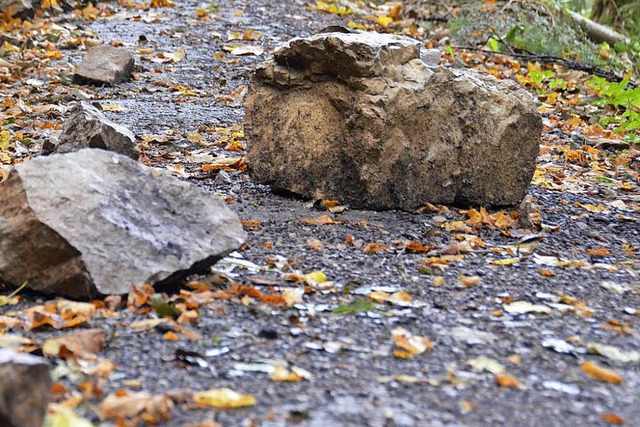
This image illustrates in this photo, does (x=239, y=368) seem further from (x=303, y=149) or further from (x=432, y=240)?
(x=303, y=149)

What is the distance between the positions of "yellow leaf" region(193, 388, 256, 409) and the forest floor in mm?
22

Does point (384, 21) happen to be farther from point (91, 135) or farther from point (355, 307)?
point (355, 307)

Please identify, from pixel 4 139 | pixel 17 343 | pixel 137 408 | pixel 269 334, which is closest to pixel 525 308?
pixel 269 334

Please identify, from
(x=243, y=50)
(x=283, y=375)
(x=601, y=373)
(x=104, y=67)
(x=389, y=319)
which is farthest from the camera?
(x=243, y=50)

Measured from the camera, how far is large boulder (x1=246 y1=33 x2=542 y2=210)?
4363 mm

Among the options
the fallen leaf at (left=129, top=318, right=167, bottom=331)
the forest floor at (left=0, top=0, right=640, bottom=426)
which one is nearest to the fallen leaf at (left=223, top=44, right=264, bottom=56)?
the forest floor at (left=0, top=0, right=640, bottom=426)

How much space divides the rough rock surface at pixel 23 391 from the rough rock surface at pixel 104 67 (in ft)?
17.2

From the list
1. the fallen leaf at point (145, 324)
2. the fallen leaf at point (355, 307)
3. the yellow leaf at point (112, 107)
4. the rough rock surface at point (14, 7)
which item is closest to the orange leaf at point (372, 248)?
the fallen leaf at point (355, 307)

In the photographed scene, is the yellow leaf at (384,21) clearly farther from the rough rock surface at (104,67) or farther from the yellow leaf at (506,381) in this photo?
the yellow leaf at (506,381)

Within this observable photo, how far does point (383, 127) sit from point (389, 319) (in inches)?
55.8

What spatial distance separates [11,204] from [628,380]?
2.25 m

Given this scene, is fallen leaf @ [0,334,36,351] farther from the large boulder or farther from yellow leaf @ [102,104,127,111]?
yellow leaf @ [102,104,127,111]

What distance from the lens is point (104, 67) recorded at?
285 inches

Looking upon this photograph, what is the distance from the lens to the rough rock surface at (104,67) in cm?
714
